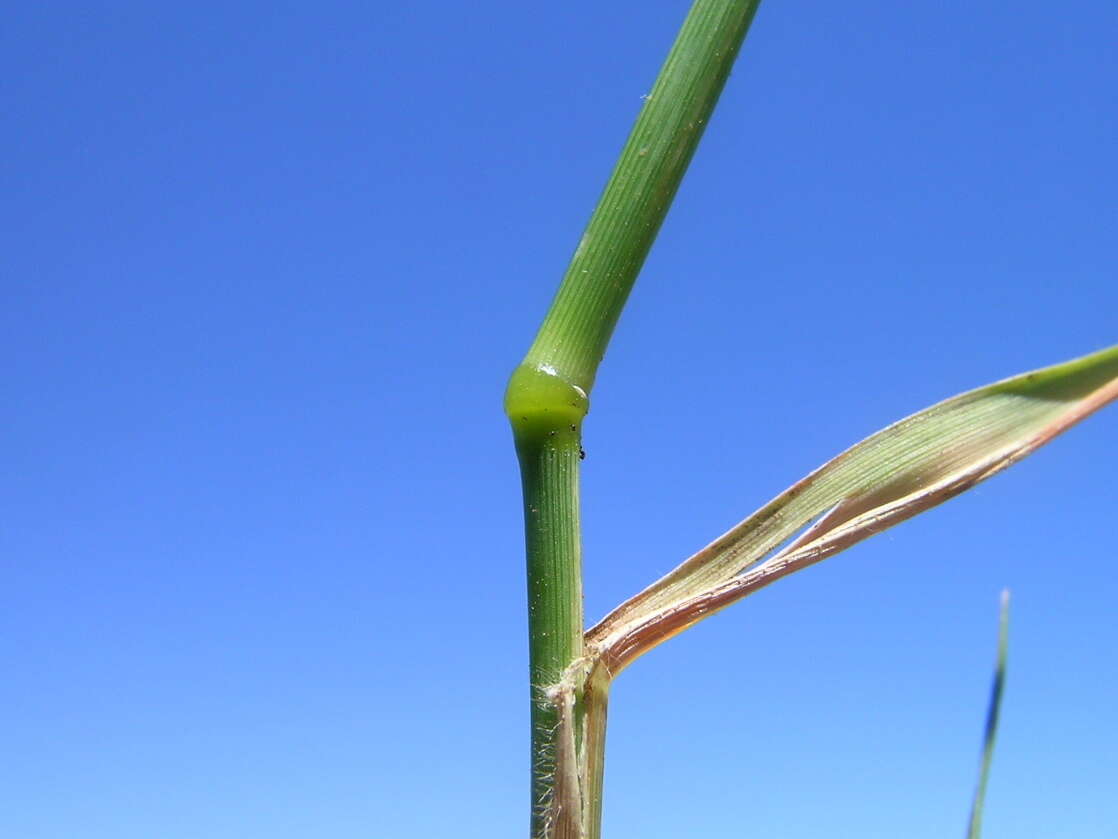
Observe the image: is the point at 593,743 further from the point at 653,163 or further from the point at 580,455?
the point at 653,163

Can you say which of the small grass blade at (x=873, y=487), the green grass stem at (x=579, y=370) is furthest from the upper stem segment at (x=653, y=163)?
the small grass blade at (x=873, y=487)

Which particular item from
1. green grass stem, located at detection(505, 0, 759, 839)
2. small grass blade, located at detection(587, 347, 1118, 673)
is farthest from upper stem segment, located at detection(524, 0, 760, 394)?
small grass blade, located at detection(587, 347, 1118, 673)

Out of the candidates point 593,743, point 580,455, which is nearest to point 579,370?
point 580,455

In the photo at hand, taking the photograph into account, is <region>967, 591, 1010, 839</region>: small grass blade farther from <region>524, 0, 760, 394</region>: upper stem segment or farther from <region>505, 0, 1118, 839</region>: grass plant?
<region>524, 0, 760, 394</region>: upper stem segment

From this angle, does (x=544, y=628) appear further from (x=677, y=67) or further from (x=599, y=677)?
(x=677, y=67)

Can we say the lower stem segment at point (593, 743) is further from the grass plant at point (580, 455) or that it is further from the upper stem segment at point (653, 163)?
the upper stem segment at point (653, 163)

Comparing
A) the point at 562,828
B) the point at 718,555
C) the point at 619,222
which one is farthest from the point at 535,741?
the point at 619,222

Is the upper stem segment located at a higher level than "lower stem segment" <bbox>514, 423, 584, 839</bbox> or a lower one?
higher
